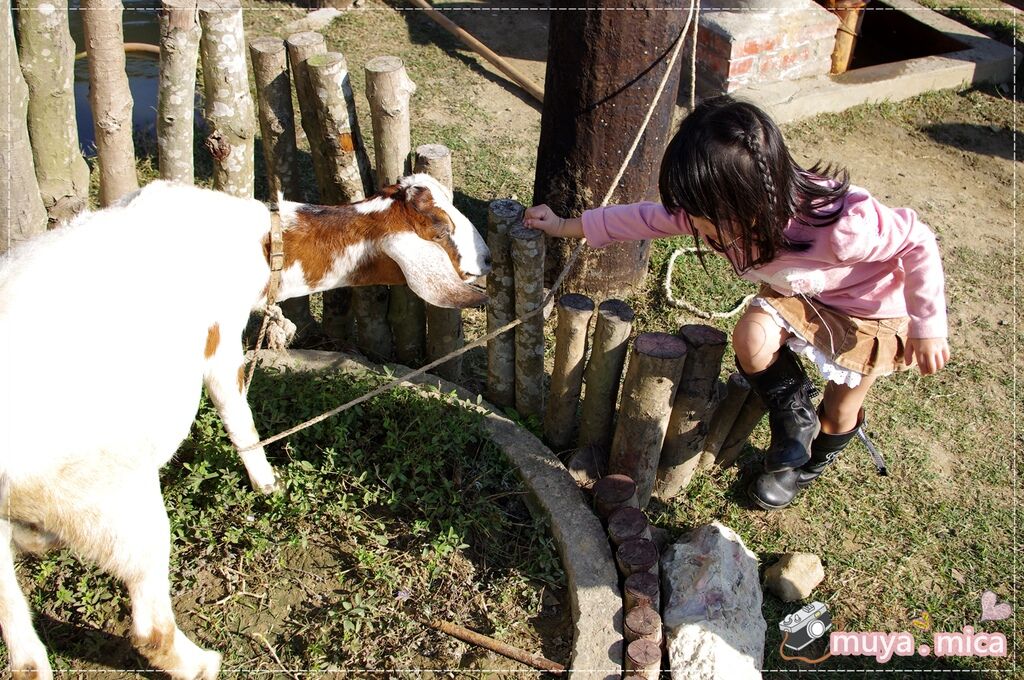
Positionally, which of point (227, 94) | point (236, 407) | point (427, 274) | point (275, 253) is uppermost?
point (227, 94)

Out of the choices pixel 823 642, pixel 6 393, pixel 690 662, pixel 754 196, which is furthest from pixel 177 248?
pixel 823 642

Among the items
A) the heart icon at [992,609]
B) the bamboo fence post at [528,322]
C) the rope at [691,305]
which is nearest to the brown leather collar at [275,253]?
the bamboo fence post at [528,322]

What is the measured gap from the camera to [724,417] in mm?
3873

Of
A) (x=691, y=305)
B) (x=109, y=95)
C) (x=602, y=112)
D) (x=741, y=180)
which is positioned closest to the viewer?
(x=741, y=180)

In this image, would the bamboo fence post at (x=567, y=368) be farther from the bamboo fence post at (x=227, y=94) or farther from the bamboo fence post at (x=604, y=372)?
the bamboo fence post at (x=227, y=94)

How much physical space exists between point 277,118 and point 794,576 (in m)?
2.95

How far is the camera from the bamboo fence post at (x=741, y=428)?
382 cm

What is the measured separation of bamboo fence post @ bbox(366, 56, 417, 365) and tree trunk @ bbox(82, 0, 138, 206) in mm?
1056

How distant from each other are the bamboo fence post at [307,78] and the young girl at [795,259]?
1.03m

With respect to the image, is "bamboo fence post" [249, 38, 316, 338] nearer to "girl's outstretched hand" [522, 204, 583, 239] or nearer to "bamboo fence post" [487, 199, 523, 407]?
"bamboo fence post" [487, 199, 523, 407]

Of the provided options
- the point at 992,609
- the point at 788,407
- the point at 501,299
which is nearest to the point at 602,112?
the point at 501,299

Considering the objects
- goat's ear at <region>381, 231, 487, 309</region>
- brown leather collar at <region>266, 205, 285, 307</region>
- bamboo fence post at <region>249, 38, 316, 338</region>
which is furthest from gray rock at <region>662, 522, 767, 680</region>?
bamboo fence post at <region>249, 38, 316, 338</region>

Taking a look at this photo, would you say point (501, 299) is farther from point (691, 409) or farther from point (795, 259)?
point (795, 259)

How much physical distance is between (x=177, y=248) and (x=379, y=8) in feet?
→ 18.6
